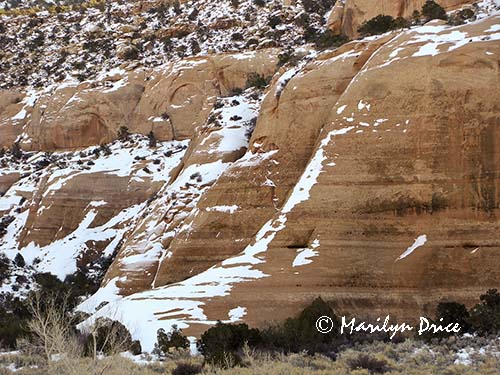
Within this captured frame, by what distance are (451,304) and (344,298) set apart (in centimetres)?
319

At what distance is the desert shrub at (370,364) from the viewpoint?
14.7 metres

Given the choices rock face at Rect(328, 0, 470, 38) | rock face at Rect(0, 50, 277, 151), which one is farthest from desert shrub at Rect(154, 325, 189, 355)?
rock face at Rect(0, 50, 277, 151)

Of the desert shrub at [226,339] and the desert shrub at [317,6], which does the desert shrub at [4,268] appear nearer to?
the desert shrub at [226,339]

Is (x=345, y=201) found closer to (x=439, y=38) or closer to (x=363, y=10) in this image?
(x=439, y=38)

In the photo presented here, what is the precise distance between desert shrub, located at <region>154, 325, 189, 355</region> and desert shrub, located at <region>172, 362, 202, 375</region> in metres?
2.12

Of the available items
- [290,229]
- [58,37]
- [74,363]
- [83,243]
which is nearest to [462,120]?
[290,229]

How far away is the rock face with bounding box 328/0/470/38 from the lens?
41531 mm

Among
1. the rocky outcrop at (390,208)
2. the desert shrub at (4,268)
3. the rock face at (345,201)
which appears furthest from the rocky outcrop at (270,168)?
the desert shrub at (4,268)

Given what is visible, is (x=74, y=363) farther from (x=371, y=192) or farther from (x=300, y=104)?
(x=300, y=104)

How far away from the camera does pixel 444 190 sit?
70.0ft

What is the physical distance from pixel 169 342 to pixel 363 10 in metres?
33.9

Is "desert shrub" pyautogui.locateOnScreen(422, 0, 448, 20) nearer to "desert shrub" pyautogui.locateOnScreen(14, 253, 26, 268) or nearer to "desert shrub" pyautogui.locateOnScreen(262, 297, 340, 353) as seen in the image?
"desert shrub" pyautogui.locateOnScreen(262, 297, 340, 353)

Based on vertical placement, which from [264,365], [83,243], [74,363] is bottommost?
[83,243]

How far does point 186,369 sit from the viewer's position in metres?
15.5
